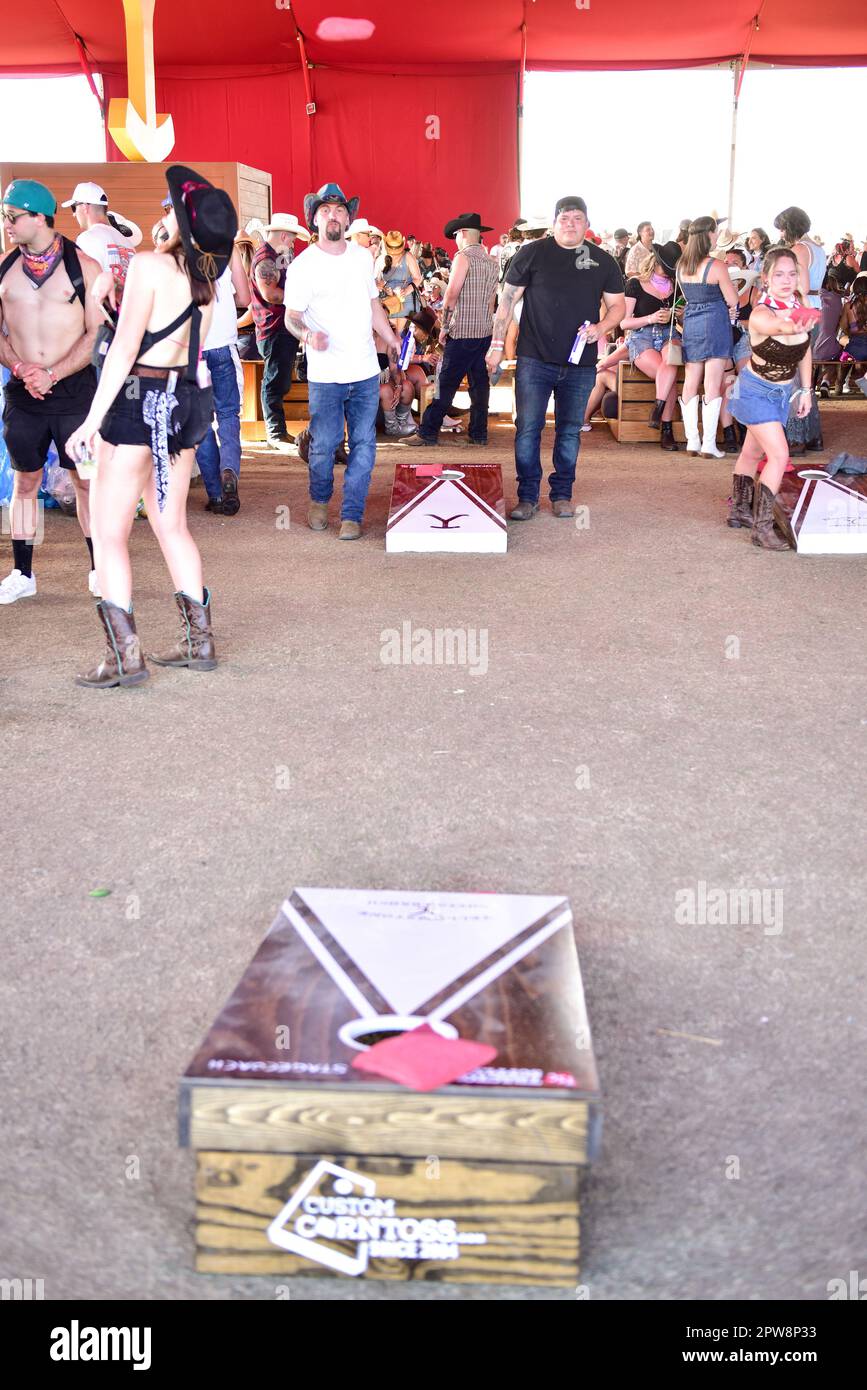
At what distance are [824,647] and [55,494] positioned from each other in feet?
16.5

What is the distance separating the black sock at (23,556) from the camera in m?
5.73

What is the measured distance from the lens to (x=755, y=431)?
22.0 feet

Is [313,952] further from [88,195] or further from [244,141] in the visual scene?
[244,141]

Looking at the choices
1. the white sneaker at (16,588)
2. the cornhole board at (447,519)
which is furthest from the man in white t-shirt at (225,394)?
the white sneaker at (16,588)

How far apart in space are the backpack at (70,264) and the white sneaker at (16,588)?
134 centimetres

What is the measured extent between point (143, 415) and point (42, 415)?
4.54 feet

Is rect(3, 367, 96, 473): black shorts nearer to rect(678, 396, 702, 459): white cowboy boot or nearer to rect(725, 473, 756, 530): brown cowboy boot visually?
rect(725, 473, 756, 530): brown cowboy boot

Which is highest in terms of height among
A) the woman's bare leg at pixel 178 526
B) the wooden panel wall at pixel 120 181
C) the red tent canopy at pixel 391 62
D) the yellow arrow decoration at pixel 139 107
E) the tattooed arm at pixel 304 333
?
the red tent canopy at pixel 391 62

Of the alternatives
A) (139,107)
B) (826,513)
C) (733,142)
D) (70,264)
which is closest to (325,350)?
(70,264)

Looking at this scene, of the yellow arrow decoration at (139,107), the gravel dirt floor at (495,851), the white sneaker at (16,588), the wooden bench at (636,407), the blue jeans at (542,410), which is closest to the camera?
the gravel dirt floor at (495,851)

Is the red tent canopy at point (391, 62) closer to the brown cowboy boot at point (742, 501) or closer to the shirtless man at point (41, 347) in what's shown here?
the brown cowboy boot at point (742, 501)

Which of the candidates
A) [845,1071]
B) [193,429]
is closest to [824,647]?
[193,429]

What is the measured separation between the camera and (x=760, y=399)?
655 cm

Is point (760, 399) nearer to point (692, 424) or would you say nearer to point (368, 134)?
point (692, 424)
